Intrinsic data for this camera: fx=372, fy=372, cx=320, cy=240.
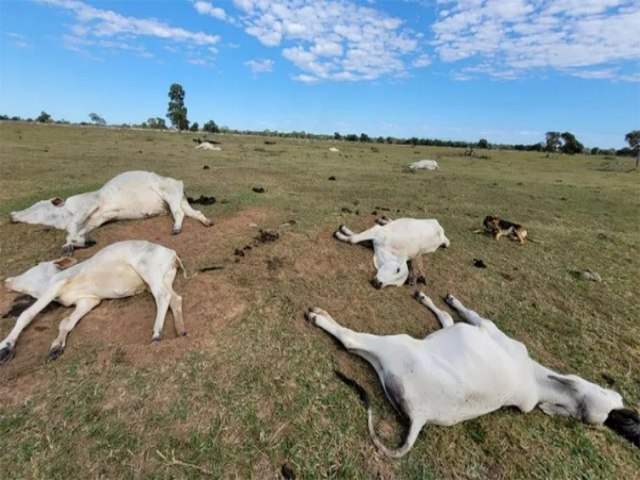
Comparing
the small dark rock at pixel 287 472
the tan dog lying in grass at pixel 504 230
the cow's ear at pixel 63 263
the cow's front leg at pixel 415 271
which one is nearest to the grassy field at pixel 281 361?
the small dark rock at pixel 287 472

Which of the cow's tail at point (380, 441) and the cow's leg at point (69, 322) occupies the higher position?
the cow's leg at point (69, 322)

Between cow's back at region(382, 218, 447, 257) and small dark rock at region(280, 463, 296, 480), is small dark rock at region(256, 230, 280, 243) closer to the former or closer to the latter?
cow's back at region(382, 218, 447, 257)

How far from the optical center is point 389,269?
18.4 feet

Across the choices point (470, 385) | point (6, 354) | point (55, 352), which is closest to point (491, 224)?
point (470, 385)

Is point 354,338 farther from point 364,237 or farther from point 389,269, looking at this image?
point 364,237

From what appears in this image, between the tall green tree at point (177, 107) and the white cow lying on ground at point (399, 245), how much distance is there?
55.8 meters

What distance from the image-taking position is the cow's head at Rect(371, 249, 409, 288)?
17.8ft

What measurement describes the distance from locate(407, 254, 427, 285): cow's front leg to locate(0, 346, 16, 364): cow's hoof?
472cm

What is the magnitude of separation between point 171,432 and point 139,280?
195 cm

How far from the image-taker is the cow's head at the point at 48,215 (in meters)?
6.50

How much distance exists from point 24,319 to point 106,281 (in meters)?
0.79

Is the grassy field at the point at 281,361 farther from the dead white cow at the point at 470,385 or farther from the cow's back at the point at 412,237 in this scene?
the cow's back at the point at 412,237

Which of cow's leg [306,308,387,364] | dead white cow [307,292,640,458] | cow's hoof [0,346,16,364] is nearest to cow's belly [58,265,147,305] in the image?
cow's hoof [0,346,16,364]

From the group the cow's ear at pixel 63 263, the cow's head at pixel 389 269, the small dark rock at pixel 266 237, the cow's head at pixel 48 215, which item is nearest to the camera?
the cow's ear at pixel 63 263
